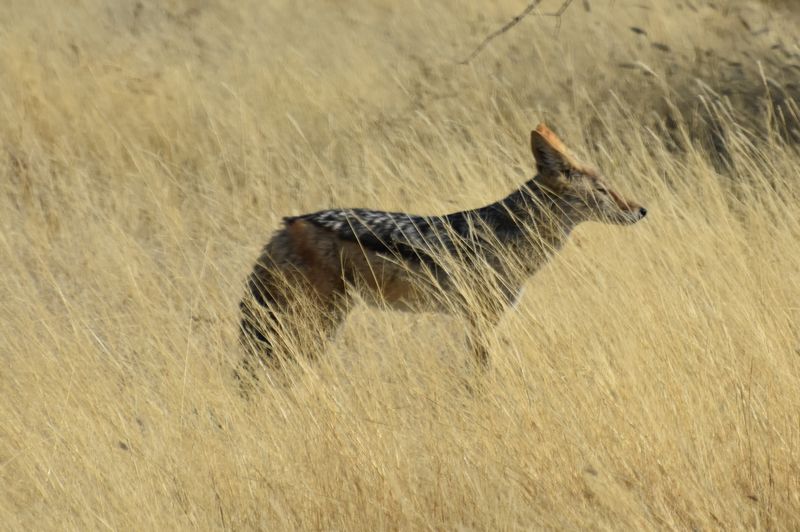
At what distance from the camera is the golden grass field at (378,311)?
13.1 ft

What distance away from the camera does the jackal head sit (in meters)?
5.73

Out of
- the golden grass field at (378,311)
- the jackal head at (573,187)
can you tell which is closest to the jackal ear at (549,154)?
the jackal head at (573,187)

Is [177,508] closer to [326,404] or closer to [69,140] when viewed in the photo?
[326,404]

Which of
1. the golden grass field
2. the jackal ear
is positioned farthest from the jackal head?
the golden grass field

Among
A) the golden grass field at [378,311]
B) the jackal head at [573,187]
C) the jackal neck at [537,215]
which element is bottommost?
the golden grass field at [378,311]

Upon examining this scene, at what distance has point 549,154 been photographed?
19.1ft

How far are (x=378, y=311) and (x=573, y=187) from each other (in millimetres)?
1427

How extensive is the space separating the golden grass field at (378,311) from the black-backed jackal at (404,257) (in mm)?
207

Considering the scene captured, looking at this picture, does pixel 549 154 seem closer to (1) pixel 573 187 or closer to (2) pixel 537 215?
(1) pixel 573 187

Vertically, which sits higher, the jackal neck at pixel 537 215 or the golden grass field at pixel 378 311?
the jackal neck at pixel 537 215

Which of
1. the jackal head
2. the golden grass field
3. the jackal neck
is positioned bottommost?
the golden grass field

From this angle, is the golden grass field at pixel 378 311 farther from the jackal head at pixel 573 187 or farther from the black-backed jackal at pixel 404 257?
the jackal head at pixel 573 187

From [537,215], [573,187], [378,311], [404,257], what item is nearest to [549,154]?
[573,187]

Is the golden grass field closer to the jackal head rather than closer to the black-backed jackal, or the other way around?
the black-backed jackal
